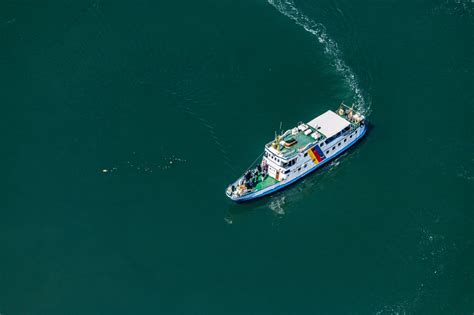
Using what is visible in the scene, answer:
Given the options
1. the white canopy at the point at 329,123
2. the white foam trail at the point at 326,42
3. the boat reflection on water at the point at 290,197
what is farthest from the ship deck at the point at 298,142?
the white foam trail at the point at 326,42

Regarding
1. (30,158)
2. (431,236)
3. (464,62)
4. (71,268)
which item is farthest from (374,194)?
(30,158)

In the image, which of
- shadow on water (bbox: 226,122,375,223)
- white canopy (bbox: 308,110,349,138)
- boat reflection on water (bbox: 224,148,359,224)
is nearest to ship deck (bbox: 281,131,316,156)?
white canopy (bbox: 308,110,349,138)

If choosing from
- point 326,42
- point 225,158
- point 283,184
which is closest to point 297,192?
point 283,184

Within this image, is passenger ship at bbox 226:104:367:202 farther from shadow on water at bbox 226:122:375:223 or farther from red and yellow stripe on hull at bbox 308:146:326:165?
shadow on water at bbox 226:122:375:223

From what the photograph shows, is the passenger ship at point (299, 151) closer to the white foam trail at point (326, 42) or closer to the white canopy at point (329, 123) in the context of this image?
the white canopy at point (329, 123)

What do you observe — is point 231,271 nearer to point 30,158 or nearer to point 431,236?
point 431,236

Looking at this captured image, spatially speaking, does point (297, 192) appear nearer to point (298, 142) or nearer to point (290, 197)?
point (290, 197)
